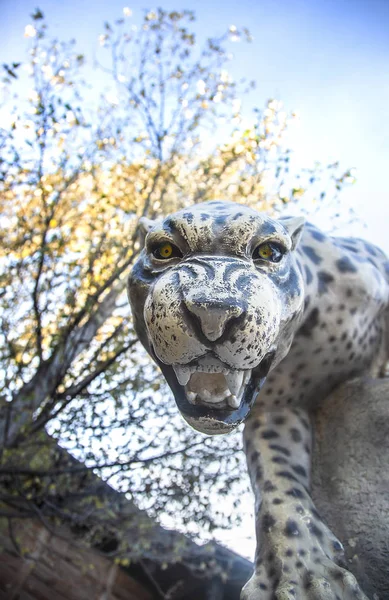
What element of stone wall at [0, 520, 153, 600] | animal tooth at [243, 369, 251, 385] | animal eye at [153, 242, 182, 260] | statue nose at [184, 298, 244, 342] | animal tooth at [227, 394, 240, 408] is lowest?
stone wall at [0, 520, 153, 600]

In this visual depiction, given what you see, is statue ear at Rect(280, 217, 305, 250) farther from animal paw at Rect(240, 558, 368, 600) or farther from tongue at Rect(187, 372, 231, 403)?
animal paw at Rect(240, 558, 368, 600)

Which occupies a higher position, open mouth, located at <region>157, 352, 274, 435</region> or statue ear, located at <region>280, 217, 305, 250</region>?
statue ear, located at <region>280, 217, 305, 250</region>

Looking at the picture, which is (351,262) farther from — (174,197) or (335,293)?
(174,197)

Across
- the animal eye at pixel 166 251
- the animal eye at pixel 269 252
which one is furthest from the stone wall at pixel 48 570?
the animal eye at pixel 269 252

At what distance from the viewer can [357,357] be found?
2303 millimetres

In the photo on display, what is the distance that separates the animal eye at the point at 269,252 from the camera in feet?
5.79

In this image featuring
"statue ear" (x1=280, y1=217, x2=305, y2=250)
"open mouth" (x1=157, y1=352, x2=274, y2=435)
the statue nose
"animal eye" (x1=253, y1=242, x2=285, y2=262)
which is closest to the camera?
the statue nose

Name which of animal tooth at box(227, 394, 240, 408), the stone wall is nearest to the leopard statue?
animal tooth at box(227, 394, 240, 408)

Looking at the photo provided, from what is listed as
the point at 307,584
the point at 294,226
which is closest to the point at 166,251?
the point at 294,226

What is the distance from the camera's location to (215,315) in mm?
1384

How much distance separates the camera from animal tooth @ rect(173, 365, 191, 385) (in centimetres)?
150

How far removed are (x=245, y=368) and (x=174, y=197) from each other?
559cm

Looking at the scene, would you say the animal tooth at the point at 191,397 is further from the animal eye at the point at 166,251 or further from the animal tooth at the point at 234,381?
the animal eye at the point at 166,251

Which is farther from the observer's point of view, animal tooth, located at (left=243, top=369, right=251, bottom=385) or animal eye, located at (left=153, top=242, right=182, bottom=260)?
animal eye, located at (left=153, top=242, right=182, bottom=260)
